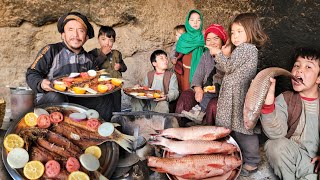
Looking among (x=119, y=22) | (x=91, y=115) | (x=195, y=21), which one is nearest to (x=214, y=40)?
(x=195, y=21)

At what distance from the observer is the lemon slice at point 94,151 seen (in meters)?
3.04

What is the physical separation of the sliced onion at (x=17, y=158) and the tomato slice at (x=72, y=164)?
33 cm

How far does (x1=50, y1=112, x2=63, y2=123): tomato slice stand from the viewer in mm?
Answer: 3221

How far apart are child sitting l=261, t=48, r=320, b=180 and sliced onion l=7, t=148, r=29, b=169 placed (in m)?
2.20

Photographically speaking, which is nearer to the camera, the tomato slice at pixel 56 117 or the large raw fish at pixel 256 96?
the large raw fish at pixel 256 96

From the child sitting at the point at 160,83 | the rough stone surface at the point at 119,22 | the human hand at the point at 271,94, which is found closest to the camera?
the human hand at the point at 271,94

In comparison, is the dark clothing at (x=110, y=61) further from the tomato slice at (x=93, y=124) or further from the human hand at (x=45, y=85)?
the tomato slice at (x=93, y=124)

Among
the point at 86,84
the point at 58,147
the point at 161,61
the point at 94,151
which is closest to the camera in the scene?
the point at 58,147

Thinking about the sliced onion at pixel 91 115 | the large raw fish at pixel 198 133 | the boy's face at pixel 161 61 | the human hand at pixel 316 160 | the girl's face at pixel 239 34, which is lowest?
the human hand at pixel 316 160

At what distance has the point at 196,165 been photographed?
9.96ft

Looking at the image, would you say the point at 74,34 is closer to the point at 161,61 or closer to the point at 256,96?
the point at 161,61

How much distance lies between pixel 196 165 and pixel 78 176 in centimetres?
104

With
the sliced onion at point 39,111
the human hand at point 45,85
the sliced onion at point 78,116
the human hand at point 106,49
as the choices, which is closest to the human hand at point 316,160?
the sliced onion at point 78,116

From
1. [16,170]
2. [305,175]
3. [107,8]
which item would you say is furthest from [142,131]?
[107,8]
